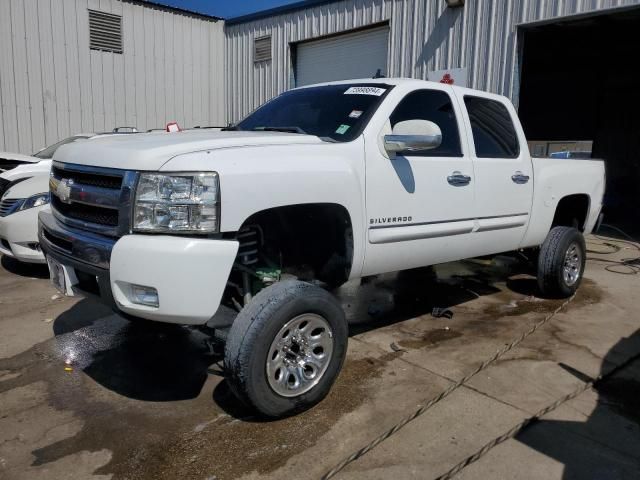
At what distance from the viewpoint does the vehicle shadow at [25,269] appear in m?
6.18

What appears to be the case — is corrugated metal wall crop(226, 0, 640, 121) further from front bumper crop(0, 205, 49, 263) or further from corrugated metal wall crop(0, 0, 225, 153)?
front bumper crop(0, 205, 49, 263)

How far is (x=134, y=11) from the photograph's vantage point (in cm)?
1269

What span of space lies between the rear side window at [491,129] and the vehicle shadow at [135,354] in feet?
8.90

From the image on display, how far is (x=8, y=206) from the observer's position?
582 centimetres

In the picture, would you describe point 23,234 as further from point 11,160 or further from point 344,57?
point 344,57

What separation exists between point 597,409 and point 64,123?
12160mm

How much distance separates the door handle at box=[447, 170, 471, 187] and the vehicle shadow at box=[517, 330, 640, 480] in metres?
1.67

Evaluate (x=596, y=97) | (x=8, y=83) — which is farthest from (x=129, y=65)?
(x=596, y=97)

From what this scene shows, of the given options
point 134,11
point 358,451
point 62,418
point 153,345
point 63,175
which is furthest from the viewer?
point 134,11

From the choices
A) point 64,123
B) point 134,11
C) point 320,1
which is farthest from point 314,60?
point 64,123

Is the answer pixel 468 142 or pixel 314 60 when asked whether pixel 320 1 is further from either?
pixel 468 142

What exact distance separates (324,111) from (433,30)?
678 cm

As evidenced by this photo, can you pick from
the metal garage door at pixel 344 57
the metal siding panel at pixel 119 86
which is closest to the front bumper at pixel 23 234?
the metal garage door at pixel 344 57

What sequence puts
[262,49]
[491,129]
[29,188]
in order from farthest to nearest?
[262,49], [29,188], [491,129]
